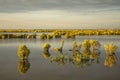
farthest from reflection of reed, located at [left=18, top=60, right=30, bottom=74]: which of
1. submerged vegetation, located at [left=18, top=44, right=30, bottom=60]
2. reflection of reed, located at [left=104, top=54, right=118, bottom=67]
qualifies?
reflection of reed, located at [left=104, top=54, right=118, bottom=67]

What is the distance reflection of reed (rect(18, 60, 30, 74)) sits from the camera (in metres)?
37.6

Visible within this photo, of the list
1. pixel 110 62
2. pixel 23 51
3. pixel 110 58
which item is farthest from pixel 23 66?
pixel 110 58

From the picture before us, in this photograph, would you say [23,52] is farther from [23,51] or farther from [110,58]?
[110,58]

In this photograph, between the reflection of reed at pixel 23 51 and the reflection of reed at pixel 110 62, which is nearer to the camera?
the reflection of reed at pixel 110 62

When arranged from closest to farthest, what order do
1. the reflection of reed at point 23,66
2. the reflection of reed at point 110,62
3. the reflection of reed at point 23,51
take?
the reflection of reed at point 23,66, the reflection of reed at point 110,62, the reflection of reed at point 23,51

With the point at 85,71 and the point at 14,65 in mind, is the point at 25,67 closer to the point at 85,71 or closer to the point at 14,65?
the point at 14,65

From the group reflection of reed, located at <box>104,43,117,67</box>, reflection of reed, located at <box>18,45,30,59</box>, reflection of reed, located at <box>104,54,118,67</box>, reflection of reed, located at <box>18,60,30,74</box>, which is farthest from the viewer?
reflection of reed, located at <box>18,45,30,59</box>

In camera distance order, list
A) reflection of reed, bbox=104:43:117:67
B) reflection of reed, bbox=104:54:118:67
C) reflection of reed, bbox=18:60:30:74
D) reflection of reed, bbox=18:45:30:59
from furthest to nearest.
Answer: reflection of reed, bbox=18:45:30:59 → reflection of reed, bbox=104:43:117:67 → reflection of reed, bbox=104:54:118:67 → reflection of reed, bbox=18:60:30:74

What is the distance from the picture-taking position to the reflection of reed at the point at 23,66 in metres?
37.6

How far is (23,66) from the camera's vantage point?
40.5m

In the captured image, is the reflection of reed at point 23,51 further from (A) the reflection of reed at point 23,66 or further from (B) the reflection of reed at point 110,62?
(B) the reflection of reed at point 110,62

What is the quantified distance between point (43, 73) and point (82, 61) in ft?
33.0

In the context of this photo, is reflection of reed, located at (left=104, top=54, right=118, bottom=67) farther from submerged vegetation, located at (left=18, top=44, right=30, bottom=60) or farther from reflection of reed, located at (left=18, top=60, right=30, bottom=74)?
submerged vegetation, located at (left=18, top=44, right=30, bottom=60)

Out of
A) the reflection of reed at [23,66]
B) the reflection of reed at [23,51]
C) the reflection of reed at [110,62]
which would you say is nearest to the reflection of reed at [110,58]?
the reflection of reed at [110,62]
